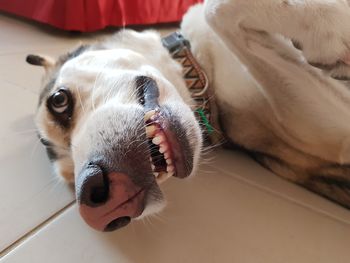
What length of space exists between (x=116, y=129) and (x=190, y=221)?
1.33 ft

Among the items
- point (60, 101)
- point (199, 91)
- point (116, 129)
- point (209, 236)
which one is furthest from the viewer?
point (199, 91)

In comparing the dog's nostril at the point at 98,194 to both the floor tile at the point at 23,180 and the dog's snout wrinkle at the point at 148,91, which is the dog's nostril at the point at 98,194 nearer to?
the dog's snout wrinkle at the point at 148,91

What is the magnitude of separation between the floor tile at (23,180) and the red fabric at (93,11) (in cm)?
118

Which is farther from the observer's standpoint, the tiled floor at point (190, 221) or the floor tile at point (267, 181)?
the floor tile at point (267, 181)

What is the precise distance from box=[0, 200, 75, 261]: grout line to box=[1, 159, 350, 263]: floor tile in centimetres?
1

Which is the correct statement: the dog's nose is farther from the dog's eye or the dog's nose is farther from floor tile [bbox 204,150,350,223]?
floor tile [bbox 204,150,350,223]

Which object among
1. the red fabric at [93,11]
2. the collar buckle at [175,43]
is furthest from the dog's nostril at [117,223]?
the red fabric at [93,11]

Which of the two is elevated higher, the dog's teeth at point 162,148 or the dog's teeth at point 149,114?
the dog's teeth at point 149,114

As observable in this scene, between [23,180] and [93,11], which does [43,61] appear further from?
[93,11]

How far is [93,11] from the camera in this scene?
9.21 feet

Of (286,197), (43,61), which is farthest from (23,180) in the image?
(286,197)

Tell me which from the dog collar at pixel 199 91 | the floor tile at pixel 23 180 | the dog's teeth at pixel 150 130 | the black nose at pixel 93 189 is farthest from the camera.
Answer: the dog collar at pixel 199 91

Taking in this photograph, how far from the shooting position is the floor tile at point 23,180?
1243 mm

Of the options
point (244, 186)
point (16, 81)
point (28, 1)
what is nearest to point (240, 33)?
point (244, 186)
